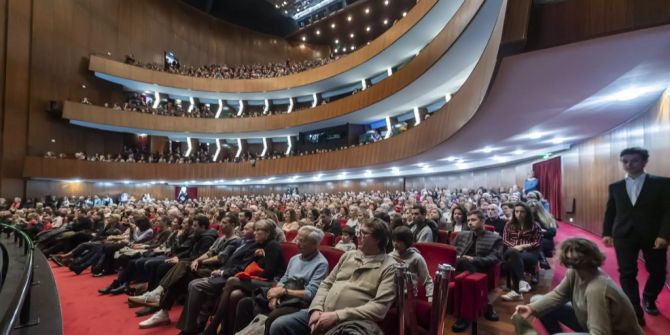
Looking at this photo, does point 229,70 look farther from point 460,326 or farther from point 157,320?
point 460,326

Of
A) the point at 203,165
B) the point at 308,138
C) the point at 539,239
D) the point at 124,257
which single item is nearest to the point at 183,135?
the point at 203,165

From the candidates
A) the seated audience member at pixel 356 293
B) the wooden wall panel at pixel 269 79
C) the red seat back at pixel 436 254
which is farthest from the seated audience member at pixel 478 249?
the wooden wall panel at pixel 269 79

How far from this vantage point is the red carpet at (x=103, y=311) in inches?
133

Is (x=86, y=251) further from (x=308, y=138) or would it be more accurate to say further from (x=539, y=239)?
(x=308, y=138)

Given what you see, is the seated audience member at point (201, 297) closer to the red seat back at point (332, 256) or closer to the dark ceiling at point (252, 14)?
the red seat back at point (332, 256)

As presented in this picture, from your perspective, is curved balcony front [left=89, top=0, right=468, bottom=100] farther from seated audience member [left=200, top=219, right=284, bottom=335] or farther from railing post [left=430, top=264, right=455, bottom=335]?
railing post [left=430, top=264, right=455, bottom=335]

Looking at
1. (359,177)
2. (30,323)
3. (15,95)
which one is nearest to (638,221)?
(30,323)

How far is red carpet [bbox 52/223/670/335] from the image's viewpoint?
339 centimetres

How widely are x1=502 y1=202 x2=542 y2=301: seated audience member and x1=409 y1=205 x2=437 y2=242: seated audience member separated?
0.86m

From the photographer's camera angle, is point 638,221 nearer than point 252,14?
Yes

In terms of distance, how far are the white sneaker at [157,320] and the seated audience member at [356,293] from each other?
200 cm

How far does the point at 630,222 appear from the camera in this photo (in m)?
2.87

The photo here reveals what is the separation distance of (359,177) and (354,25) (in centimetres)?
1039

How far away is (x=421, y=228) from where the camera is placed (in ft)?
14.9
